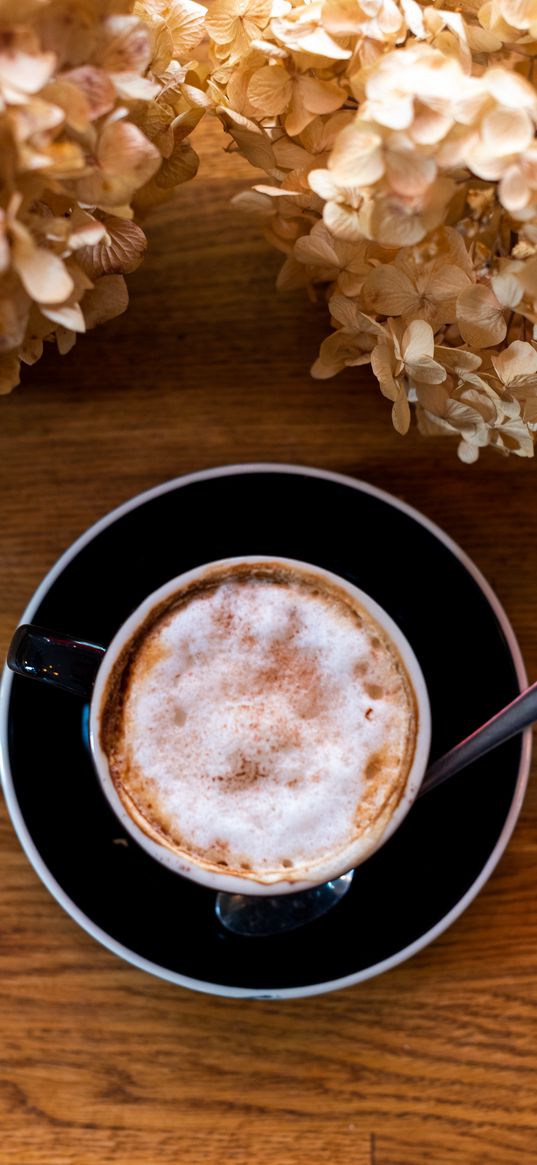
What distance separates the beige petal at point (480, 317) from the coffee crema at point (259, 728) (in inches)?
9.6

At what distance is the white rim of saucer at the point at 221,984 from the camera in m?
0.87

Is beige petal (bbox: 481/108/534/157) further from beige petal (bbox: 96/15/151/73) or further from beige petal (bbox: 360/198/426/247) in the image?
beige petal (bbox: 96/15/151/73)

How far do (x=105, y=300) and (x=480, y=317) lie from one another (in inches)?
10.3

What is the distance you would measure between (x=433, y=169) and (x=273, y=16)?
0.18 m

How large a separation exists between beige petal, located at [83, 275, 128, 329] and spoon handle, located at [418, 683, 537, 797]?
409 millimetres

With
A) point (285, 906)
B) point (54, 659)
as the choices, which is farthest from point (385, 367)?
point (285, 906)

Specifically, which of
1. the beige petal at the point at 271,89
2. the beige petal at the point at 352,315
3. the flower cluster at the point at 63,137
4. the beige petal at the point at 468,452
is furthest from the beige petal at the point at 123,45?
the beige petal at the point at 468,452

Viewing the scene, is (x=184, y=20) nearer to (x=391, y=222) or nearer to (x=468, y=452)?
(x=391, y=222)

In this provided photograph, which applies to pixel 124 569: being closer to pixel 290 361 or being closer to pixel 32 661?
pixel 32 661

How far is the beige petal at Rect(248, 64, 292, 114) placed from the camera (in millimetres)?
681

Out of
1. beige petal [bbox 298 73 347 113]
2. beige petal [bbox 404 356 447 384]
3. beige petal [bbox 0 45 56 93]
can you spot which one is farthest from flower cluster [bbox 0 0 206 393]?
beige petal [bbox 404 356 447 384]

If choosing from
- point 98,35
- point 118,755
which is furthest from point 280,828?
point 98,35

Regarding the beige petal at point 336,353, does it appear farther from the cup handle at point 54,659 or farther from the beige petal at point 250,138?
the cup handle at point 54,659

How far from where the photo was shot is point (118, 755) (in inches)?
32.9
